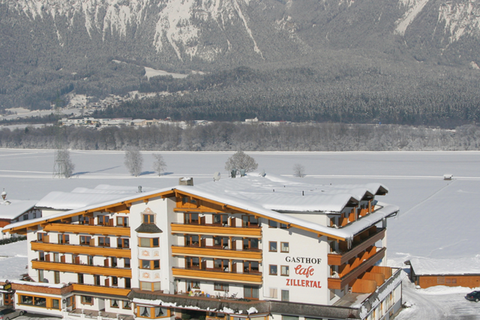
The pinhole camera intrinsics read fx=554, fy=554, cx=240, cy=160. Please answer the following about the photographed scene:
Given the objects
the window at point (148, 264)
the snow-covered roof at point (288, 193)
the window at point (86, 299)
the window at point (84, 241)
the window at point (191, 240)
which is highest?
the snow-covered roof at point (288, 193)

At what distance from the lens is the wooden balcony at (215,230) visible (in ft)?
101

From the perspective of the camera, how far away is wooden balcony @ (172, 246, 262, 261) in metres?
30.7

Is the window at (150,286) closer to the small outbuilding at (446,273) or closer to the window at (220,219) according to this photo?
the window at (220,219)

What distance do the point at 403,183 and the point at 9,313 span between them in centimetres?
7732

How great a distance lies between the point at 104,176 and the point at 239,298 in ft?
315

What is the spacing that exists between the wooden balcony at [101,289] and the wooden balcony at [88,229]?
3.33 meters

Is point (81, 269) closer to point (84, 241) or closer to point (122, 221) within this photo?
point (84, 241)

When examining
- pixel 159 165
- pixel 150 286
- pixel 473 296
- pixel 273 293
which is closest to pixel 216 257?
pixel 273 293

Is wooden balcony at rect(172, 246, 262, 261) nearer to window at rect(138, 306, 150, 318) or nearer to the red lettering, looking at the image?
the red lettering

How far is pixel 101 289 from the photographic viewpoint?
113ft

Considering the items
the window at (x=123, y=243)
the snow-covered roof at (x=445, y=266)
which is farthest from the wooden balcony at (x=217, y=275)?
the snow-covered roof at (x=445, y=266)

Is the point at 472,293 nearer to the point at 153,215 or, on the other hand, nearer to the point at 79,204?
the point at 153,215

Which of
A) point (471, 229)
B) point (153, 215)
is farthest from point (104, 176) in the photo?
point (153, 215)

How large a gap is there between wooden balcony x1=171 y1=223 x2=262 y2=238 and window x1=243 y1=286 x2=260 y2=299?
3.07 meters
